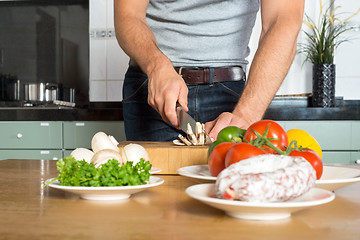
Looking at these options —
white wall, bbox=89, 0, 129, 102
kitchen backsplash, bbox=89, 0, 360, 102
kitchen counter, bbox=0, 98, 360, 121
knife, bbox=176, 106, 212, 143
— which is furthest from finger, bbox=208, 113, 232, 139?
white wall, bbox=89, 0, 129, 102

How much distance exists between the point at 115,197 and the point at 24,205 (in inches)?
5.0

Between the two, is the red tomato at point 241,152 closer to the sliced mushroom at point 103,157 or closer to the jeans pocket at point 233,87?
the sliced mushroom at point 103,157

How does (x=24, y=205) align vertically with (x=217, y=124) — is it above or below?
below

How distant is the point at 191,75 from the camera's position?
1.52m

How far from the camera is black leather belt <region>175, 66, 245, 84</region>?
151 centimetres

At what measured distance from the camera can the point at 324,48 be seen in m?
2.88

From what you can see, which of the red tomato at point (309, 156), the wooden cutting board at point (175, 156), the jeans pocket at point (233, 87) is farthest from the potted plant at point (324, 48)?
the red tomato at point (309, 156)

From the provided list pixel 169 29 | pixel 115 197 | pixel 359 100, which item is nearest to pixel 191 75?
pixel 169 29

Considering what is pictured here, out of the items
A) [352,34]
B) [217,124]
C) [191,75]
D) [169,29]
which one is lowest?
[217,124]

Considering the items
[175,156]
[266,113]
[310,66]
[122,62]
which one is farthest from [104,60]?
[175,156]

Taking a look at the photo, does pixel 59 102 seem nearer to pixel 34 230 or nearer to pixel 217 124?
pixel 217 124

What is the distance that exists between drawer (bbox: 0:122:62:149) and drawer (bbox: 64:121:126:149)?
0.05 metres

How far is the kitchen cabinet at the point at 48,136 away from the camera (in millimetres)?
2709

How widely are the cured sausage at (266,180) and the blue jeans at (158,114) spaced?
94 centimetres
